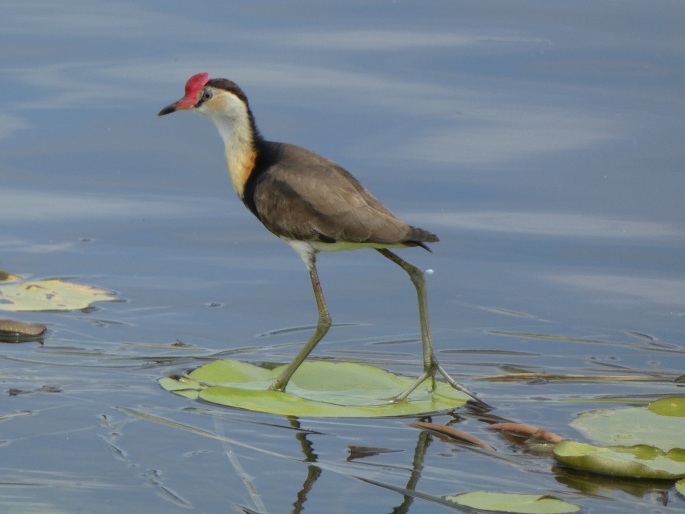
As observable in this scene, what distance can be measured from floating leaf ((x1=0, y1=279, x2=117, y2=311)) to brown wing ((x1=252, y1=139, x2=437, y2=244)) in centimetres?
148

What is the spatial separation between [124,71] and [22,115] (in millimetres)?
945

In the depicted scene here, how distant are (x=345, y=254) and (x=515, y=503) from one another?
4.14m

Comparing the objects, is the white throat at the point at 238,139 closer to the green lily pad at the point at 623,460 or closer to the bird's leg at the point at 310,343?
the bird's leg at the point at 310,343

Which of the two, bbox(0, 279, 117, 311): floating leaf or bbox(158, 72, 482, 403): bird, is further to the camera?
bbox(0, 279, 117, 311): floating leaf

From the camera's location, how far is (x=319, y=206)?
19.7 feet

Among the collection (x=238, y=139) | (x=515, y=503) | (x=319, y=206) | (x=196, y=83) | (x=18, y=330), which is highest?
(x=196, y=83)

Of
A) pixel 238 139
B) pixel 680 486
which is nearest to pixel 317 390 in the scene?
pixel 238 139

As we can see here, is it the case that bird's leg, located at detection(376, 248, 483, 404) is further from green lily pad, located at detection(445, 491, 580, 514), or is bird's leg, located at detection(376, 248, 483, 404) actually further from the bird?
green lily pad, located at detection(445, 491, 580, 514)

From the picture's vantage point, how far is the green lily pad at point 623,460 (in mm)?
4812

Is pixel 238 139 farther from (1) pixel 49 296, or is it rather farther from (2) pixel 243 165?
(1) pixel 49 296

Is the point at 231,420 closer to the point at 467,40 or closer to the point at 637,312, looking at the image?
the point at 637,312

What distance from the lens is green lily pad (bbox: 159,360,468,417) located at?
5.62 m

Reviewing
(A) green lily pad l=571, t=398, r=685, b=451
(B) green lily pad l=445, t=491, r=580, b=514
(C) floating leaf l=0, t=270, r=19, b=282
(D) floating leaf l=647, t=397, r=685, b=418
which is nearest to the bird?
(A) green lily pad l=571, t=398, r=685, b=451

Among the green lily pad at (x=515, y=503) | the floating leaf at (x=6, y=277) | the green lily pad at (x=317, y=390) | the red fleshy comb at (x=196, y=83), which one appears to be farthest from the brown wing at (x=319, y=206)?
the floating leaf at (x=6, y=277)
